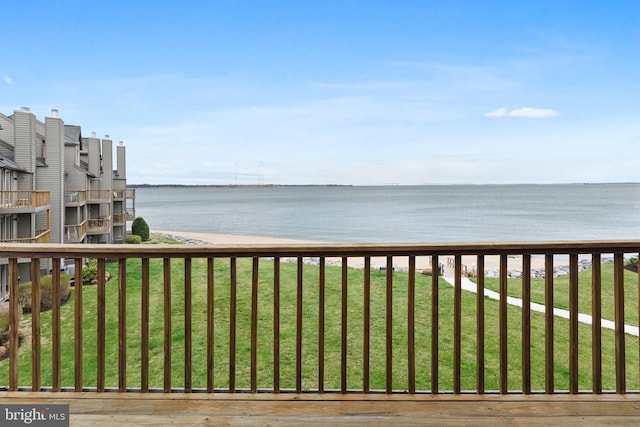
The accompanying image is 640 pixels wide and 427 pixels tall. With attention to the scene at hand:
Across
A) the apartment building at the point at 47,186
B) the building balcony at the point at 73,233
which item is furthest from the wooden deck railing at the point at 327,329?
the building balcony at the point at 73,233

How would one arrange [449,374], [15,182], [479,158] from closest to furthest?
[449,374], [15,182], [479,158]

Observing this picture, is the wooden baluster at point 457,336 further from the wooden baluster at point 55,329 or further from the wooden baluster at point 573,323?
the wooden baluster at point 55,329

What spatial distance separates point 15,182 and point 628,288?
14819 millimetres

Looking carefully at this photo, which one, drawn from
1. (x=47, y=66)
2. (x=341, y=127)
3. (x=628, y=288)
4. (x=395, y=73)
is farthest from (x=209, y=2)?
(x=341, y=127)

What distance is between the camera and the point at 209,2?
27.0 feet

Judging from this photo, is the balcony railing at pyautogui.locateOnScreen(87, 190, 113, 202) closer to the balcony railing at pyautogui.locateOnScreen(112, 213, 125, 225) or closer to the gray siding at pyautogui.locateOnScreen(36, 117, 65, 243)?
the balcony railing at pyautogui.locateOnScreen(112, 213, 125, 225)

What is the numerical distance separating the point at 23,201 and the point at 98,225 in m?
6.76

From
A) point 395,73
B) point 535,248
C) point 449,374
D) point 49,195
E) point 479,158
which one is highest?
point 395,73

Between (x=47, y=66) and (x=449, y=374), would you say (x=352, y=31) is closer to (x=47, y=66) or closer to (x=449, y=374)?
(x=449, y=374)

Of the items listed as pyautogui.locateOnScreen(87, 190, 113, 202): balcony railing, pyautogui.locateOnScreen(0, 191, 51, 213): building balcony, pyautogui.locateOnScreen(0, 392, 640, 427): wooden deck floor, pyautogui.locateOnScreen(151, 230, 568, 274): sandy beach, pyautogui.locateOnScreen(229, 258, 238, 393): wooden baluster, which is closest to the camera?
pyautogui.locateOnScreen(0, 392, 640, 427): wooden deck floor

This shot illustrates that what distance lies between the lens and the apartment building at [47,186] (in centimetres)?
1112

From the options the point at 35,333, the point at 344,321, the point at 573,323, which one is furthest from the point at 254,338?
the point at 573,323

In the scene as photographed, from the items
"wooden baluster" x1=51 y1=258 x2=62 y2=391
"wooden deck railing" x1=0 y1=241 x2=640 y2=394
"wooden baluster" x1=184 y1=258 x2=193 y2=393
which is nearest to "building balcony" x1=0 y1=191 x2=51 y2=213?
"wooden deck railing" x1=0 y1=241 x2=640 y2=394

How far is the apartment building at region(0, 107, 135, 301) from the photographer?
11125mm
